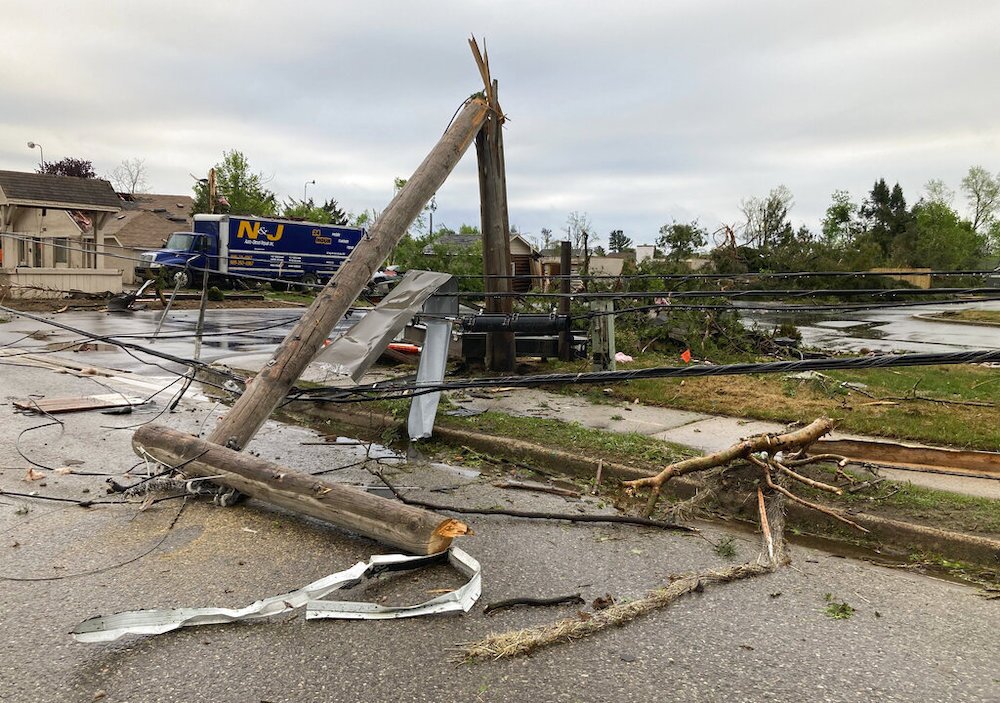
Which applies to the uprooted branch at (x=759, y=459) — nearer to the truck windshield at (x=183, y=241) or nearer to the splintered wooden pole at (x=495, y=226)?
the splintered wooden pole at (x=495, y=226)

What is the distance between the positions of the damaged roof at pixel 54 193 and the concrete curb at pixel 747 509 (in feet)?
80.8

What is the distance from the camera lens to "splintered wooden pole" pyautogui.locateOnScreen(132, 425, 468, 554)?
4.30 meters

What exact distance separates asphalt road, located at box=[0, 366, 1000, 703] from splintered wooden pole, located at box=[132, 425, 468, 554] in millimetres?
175

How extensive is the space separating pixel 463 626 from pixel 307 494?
1.54m

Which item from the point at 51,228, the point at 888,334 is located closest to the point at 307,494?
the point at 888,334

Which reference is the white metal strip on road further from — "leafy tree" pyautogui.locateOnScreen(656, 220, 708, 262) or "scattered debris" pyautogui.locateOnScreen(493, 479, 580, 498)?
"leafy tree" pyautogui.locateOnScreen(656, 220, 708, 262)

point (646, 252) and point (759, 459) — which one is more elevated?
point (646, 252)

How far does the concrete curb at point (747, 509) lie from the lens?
15.2 ft

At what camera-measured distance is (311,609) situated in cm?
372

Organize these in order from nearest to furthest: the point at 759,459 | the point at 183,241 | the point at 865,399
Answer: the point at 759,459 < the point at 865,399 < the point at 183,241

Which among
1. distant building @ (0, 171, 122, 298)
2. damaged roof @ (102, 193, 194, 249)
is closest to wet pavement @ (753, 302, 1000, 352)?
distant building @ (0, 171, 122, 298)

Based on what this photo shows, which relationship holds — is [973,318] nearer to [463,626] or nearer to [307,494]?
[307,494]

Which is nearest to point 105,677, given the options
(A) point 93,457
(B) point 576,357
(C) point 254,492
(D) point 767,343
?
(C) point 254,492

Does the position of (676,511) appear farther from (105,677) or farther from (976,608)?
(105,677)
